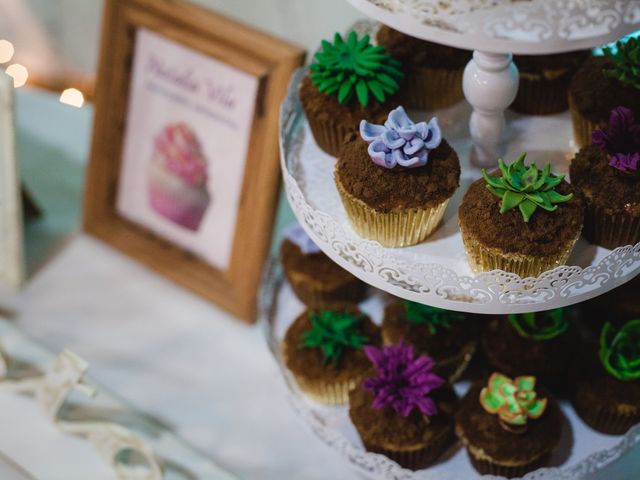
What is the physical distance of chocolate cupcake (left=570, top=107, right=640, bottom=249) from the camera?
1.10 metres

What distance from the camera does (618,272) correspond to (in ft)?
3.41

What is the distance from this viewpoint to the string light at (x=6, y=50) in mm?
2076

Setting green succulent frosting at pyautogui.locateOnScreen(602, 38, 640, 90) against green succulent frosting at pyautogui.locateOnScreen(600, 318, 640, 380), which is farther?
green succulent frosting at pyautogui.locateOnScreen(600, 318, 640, 380)

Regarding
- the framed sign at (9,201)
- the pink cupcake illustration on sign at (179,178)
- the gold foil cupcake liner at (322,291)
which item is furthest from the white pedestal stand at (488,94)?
the framed sign at (9,201)

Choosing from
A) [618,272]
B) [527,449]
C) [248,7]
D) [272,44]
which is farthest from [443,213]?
[248,7]

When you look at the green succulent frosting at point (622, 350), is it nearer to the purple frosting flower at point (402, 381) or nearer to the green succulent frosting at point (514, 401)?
the green succulent frosting at point (514, 401)

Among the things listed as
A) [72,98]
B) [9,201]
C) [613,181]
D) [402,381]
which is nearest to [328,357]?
[402,381]

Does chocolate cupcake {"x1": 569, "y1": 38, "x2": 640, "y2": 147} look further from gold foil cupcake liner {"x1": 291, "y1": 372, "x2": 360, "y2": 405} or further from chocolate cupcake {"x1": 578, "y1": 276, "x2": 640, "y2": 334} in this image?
gold foil cupcake liner {"x1": 291, "y1": 372, "x2": 360, "y2": 405}

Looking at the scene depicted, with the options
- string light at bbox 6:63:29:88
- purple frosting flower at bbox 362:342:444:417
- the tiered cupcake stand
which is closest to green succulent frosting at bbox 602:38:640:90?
the tiered cupcake stand

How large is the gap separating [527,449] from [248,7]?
0.96 meters

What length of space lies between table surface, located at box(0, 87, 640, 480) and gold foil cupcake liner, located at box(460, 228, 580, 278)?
39 centimetres

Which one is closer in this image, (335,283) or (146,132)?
(335,283)

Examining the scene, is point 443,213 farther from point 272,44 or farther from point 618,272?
point 272,44

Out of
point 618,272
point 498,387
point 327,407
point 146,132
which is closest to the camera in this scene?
point 618,272
